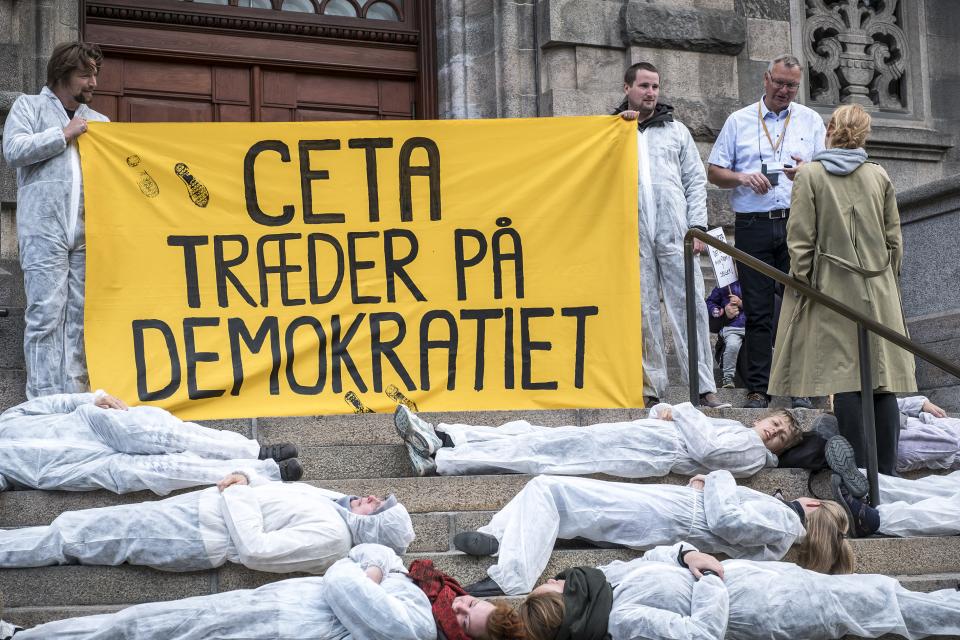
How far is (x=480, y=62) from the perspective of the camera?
11828 mm

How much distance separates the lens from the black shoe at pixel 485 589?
6.18 metres

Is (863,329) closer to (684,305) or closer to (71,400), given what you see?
(684,305)

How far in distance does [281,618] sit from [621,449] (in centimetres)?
244

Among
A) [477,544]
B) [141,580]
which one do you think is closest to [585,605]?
[477,544]

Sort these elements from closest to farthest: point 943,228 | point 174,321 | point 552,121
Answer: point 174,321
point 552,121
point 943,228

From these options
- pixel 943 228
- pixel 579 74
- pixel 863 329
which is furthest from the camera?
pixel 579 74

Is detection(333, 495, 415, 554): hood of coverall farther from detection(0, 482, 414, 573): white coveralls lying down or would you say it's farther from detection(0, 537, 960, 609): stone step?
detection(0, 537, 960, 609): stone step

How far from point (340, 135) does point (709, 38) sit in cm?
396

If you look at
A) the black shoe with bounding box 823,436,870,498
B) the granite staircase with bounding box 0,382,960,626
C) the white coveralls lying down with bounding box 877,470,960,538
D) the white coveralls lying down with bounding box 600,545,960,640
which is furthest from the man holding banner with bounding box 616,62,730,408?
the white coveralls lying down with bounding box 600,545,960,640

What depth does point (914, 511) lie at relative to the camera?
7.31 meters

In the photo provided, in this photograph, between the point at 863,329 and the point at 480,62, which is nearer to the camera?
the point at 863,329

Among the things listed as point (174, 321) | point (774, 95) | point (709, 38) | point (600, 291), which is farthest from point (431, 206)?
point (709, 38)

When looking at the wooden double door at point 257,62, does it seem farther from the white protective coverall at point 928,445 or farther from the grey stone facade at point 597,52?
the white protective coverall at point 928,445

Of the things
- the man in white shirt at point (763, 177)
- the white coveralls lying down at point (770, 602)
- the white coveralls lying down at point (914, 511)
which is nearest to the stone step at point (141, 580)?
the white coveralls lying down at point (770, 602)
